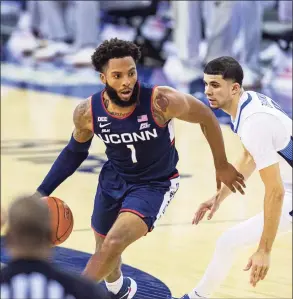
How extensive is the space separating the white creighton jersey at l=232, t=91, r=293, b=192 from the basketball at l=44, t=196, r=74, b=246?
1.06 m

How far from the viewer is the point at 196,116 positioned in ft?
19.4

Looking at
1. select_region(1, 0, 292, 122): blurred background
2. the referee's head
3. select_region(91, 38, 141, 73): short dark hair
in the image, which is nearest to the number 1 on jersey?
select_region(91, 38, 141, 73): short dark hair

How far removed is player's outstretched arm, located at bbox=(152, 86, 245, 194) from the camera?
5.90 m

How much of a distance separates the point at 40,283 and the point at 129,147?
2468 millimetres

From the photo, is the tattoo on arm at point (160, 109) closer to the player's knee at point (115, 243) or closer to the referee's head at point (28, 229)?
the player's knee at point (115, 243)

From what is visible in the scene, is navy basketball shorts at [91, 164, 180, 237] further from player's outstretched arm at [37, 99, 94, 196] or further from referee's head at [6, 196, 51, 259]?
referee's head at [6, 196, 51, 259]

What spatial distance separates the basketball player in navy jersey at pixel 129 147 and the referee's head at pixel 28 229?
212 centimetres

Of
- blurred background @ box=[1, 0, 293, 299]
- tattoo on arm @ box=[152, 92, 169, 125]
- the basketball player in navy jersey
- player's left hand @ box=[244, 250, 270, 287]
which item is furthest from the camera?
blurred background @ box=[1, 0, 293, 299]

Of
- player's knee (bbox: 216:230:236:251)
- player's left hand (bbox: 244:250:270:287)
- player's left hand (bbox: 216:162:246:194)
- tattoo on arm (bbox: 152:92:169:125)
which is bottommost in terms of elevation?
player's knee (bbox: 216:230:236:251)

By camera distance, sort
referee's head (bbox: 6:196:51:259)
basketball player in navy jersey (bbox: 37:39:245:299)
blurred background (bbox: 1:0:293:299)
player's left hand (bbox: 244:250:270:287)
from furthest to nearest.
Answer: blurred background (bbox: 1:0:293:299) < basketball player in navy jersey (bbox: 37:39:245:299) < player's left hand (bbox: 244:250:270:287) < referee's head (bbox: 6:196:51:259)

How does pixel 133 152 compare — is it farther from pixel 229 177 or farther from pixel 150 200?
pixel 229 177

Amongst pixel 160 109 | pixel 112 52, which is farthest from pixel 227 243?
pixel 112 52

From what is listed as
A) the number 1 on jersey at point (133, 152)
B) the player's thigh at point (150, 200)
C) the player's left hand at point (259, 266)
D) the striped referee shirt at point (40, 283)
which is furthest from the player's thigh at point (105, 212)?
the striped referee shirt at point (40, 283)

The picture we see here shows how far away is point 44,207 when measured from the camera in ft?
11.7
